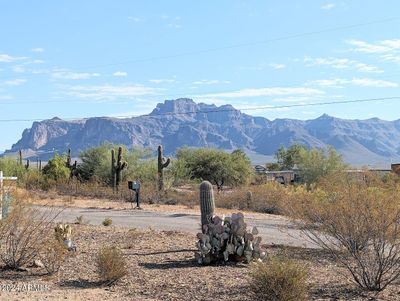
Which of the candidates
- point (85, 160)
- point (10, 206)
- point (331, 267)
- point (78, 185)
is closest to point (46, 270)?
point (10, 206)

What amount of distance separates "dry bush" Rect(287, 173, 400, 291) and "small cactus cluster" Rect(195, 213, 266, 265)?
2020mm

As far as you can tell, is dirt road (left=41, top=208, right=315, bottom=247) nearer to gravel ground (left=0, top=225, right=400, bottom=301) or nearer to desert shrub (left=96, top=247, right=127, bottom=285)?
gravel ground (left=0, top=225, right=400, bottom=301)

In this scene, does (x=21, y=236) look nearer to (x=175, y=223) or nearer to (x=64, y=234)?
(x=64, y=234)

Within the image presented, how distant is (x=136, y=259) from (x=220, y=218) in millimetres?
2031

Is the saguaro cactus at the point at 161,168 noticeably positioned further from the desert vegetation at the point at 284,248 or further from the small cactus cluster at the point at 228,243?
the small cactus cluster at the point at 228,243

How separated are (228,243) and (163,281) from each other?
2.17 m

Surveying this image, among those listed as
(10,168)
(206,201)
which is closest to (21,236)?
(206,201)

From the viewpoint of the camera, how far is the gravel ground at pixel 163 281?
9469 mm

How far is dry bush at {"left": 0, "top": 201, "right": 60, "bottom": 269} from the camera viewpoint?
11701 mm

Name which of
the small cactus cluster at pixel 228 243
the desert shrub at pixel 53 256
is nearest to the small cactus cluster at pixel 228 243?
the small cactus cluster at pixel 228 243

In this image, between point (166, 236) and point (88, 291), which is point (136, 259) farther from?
point (166, 236)

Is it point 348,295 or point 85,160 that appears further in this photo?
point 85,160

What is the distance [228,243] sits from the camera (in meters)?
12.3

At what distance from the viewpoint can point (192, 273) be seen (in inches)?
445
